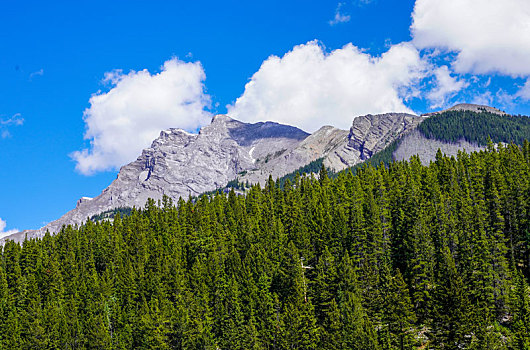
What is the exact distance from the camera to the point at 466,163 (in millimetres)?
109938

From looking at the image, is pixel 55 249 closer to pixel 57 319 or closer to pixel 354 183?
pixel 57 319

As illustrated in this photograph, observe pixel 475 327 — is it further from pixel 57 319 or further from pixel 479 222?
pixel 57 319

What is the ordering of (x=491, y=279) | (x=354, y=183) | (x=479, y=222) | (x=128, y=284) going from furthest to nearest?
(x=354, y=183), (x=128, y=284), (x=479, y=222), (x=491, y=279)

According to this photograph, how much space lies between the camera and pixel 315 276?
7994 centimetres

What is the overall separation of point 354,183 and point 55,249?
76.0m

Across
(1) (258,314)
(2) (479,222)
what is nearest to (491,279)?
(2) (479,222)

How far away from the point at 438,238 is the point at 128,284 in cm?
5839

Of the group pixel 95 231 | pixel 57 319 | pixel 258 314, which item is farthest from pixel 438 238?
pixel 95 231

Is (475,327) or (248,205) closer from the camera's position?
(475,327)

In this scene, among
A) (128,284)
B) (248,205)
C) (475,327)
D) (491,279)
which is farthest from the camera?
(248,205)

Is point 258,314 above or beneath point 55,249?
beneath

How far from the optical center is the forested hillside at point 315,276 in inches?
2360

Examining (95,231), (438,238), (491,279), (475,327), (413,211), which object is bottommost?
(475,327)

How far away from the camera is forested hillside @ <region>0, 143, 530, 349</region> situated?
5994 centimetres
